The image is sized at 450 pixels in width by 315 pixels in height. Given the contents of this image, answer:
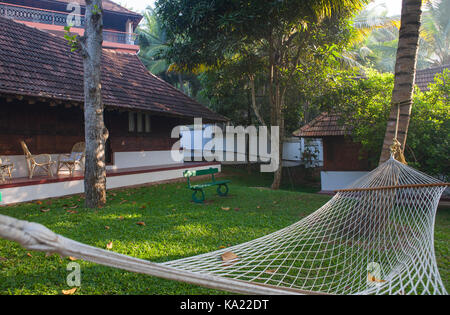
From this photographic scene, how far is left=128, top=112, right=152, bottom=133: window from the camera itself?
9.42 meters

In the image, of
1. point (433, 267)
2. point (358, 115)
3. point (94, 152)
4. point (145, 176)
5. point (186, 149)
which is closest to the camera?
point (433, 267)

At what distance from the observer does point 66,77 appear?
7273mm

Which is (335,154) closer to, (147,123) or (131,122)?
(147,123)

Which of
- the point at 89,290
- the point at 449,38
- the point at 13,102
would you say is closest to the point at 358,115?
the point at 89,290

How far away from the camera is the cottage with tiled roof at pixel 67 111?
20.5 ft

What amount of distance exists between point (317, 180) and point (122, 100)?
10.1 m

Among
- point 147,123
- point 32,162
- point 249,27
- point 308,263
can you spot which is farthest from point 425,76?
point 32,162

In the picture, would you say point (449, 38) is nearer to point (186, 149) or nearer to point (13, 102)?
point (186, 149)

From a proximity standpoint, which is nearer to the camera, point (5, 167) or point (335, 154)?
point (5, 167)

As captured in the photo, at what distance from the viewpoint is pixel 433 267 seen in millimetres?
2072

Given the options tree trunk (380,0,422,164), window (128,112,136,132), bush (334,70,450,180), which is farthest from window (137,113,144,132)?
tree trunk (380,0,422,164)

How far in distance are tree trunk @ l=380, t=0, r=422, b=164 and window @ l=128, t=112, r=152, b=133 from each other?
7376 millimetres

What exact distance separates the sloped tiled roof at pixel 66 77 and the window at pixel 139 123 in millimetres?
827

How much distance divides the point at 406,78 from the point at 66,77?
283 inches
